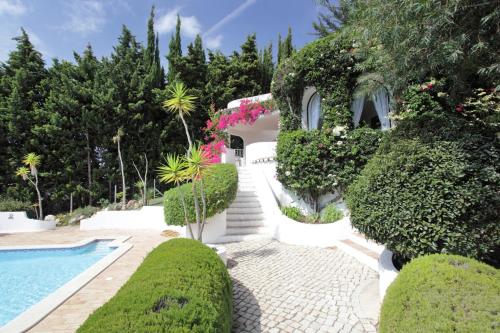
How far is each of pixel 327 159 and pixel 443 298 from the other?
671cm

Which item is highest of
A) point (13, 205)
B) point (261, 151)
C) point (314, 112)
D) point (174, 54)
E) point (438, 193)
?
point (174, 54)

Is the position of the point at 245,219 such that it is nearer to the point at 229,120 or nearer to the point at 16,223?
the point at 229,120

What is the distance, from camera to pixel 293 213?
352 inches

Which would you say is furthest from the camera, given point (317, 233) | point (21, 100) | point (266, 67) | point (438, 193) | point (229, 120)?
point (266, 67)

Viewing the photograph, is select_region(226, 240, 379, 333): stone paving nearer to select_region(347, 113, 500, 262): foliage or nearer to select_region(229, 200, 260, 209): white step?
select_region(347, 113, 500, 262): foliage

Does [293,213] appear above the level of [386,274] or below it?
above

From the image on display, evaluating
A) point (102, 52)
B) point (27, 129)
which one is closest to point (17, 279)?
point (27, 129)

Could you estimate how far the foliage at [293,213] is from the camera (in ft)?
29.0

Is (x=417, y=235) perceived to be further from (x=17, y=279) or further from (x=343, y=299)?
(x=17, y=279)

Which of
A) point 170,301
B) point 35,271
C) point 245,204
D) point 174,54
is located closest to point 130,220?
point 35,271

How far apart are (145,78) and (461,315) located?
68.0ft

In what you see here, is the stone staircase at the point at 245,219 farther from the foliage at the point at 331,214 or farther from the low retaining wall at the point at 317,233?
the foliage at the point at 331,214

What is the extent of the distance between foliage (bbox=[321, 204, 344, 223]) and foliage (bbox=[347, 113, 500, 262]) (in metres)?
4.22

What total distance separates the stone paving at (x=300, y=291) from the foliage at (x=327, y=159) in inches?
97.5
